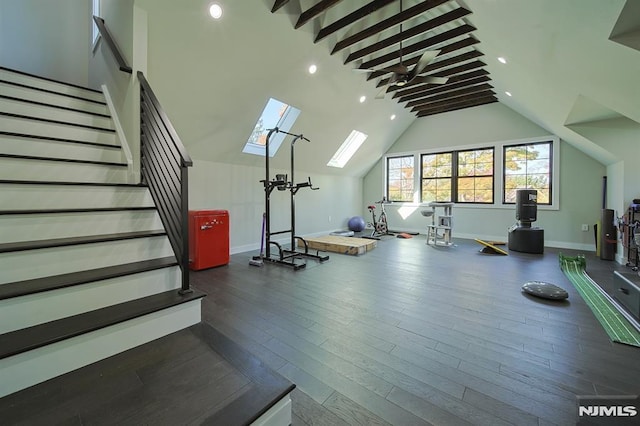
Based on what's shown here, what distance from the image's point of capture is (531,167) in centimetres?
621

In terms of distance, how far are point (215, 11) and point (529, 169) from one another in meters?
7.12

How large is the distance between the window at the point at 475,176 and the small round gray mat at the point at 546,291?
14.4ft

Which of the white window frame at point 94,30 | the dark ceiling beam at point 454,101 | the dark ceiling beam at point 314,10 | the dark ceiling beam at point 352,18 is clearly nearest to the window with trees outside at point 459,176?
the dark ceiling beam at point 454,101

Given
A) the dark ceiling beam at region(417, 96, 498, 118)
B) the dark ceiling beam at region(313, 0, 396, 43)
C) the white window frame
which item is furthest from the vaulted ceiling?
the white window frame

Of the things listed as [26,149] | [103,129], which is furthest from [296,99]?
[26,149]

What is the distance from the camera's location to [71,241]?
1.68 metres

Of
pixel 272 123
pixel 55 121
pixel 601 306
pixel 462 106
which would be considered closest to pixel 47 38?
pixel 55 121

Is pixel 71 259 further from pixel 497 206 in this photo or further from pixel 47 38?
pixel 497 206

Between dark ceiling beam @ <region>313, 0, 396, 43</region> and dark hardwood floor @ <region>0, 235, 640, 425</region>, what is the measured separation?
3554mm

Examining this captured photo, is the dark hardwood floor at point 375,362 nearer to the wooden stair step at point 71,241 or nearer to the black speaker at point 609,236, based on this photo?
the wooden stair step at point 71,241

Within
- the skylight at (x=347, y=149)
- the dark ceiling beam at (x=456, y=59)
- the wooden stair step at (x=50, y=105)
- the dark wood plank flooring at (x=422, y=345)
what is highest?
the dark ceiling beam at (x=456, y=59)

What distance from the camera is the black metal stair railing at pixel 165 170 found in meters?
1.79

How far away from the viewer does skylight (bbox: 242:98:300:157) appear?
5176 mm

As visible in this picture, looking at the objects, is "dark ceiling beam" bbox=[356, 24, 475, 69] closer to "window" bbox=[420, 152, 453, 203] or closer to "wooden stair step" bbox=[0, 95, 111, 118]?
"window" bbox=[420, 152, 453, 203]
